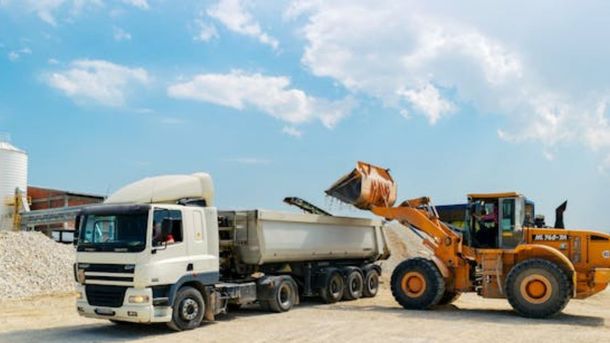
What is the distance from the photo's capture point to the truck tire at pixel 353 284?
1933cm

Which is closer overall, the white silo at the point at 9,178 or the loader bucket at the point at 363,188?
the loader bucket at the point at 363,188

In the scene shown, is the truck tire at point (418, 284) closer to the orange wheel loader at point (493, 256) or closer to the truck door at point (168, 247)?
the orange wheel loader at point (493, 256)

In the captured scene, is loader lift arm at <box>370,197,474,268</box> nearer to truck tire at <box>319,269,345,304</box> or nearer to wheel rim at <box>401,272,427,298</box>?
wheel rim at <box>401,272,427,298</box>

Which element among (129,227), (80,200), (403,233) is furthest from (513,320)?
(80,200)

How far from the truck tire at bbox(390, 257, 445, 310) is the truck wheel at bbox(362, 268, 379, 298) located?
2.79 metres

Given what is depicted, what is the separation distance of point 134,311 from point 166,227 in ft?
5.63

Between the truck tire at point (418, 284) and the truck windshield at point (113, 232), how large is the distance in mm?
8055

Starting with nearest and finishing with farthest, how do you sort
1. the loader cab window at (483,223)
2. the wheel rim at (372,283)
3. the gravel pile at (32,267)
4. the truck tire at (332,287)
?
1. the loader cab window at (483,223)
2. the truck tire at (332,287)
3. the wheel rim at (372,283)
4. the gravel pile at (32,267)

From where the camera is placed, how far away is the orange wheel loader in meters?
15.7

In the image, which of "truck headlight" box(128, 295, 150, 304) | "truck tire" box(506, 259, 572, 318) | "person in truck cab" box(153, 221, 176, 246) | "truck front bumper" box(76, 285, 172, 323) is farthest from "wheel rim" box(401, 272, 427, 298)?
"truck headlight" box(128, 295, 150, 304)

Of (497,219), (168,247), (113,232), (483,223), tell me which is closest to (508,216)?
(497,219)

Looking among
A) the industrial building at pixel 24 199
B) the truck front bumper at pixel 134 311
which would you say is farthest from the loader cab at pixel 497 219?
the industrial building at pixel 24 199

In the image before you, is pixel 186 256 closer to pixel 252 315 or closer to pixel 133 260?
pixel 133 260

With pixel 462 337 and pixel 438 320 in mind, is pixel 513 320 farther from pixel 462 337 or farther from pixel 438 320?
pixel 462 337
